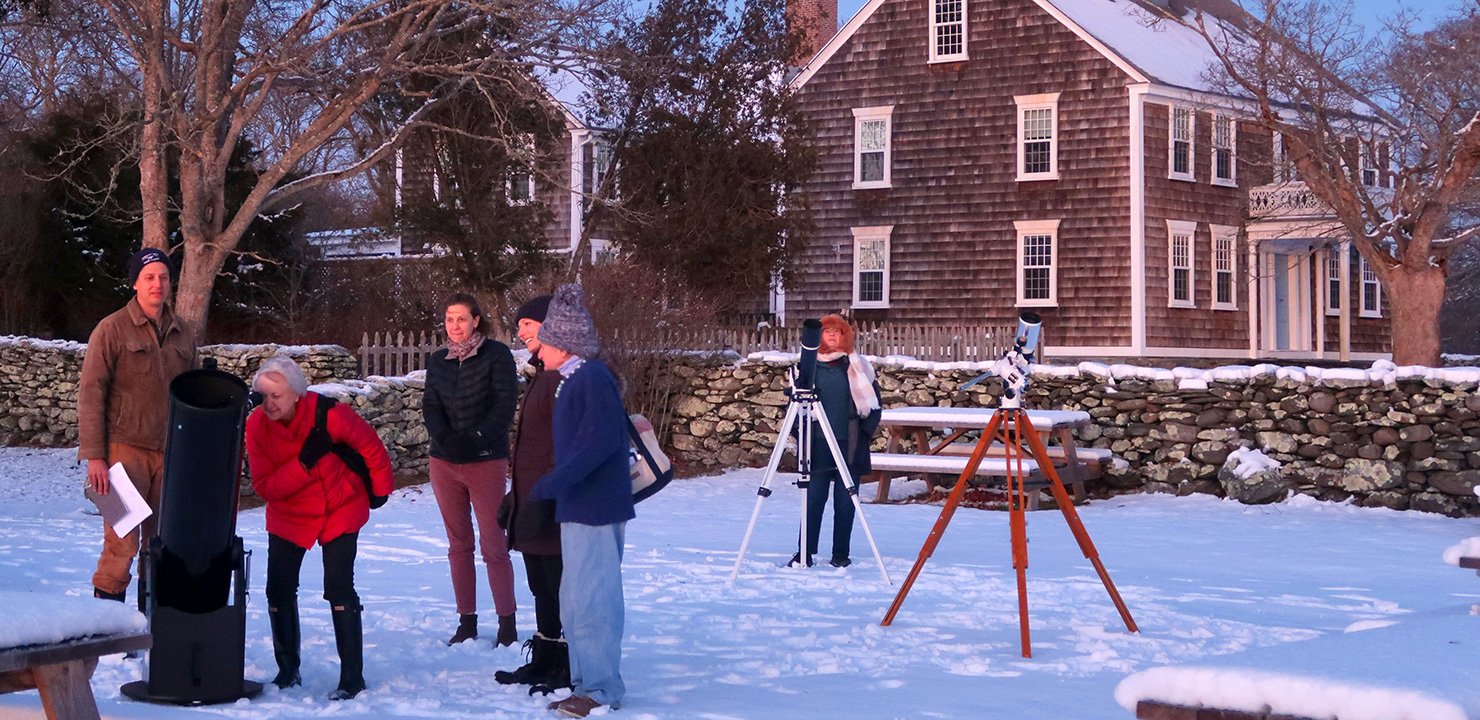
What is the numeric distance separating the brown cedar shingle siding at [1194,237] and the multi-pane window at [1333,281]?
9.64 ft

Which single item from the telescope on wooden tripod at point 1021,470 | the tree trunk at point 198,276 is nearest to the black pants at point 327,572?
the telescope on wooden tripod at point 1021,470

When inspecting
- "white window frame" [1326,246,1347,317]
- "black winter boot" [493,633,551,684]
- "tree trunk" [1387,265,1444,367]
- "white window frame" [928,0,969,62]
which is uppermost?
"white window frame" [928,0,969,62]

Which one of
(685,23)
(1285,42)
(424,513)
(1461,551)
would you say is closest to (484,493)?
(1461,551)

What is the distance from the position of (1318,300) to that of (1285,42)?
8.32 metres

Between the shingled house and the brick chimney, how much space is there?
1.22 m

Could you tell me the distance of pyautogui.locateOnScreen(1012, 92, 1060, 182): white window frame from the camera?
28.7 m

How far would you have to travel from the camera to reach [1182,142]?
28984mm

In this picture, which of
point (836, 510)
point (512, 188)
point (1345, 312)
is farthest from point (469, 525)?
point (1345, 312)

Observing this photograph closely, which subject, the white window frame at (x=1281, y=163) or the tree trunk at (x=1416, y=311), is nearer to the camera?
the tree trunk at (x=1416, y=311)

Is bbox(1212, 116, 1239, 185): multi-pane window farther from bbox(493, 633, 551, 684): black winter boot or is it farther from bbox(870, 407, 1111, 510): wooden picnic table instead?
bbox(493, 633, 551, 684): black winter boot

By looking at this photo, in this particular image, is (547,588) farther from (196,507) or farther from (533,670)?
(196,507)

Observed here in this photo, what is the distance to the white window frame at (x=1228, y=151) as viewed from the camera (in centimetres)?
2966

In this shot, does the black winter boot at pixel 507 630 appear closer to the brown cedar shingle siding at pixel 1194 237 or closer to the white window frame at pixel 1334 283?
the brown cedar shingle siding at pixel 1194 237

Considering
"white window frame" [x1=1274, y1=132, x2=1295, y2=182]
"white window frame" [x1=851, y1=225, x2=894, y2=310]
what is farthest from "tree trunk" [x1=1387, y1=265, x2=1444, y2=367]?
"white window frame" [x1=851, y1=225, x2=894, y2=310]
